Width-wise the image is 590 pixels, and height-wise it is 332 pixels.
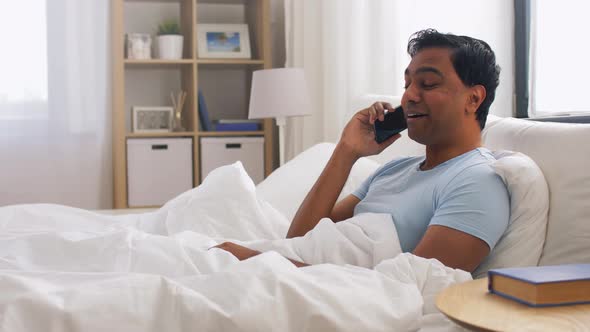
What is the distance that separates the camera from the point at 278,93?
3730mm

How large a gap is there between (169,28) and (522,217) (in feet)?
10.6

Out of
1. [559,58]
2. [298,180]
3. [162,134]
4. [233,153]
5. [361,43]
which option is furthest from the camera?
[233,153]

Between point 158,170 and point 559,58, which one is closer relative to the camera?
point 559,58

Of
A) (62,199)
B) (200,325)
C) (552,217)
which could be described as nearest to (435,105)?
(552,217)

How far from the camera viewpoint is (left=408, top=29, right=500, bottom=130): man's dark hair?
5.85 ft

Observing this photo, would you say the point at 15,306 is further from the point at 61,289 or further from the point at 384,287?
the point at 384,287

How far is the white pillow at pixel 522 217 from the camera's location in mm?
1597

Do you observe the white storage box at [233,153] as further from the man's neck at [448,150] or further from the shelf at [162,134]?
the man's neck at [448,150]

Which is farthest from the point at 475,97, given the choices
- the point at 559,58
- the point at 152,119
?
the point at 152,119

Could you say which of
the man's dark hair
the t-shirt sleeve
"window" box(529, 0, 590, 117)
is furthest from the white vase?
the t-shirt sleeve

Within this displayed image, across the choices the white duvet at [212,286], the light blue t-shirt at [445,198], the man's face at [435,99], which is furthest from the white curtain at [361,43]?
the white duvet at [212,286]

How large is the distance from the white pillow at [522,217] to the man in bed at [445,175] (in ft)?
0.08

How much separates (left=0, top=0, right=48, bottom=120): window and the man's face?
311 centimetres

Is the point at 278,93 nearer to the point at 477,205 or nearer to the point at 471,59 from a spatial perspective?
the point at 471,59
